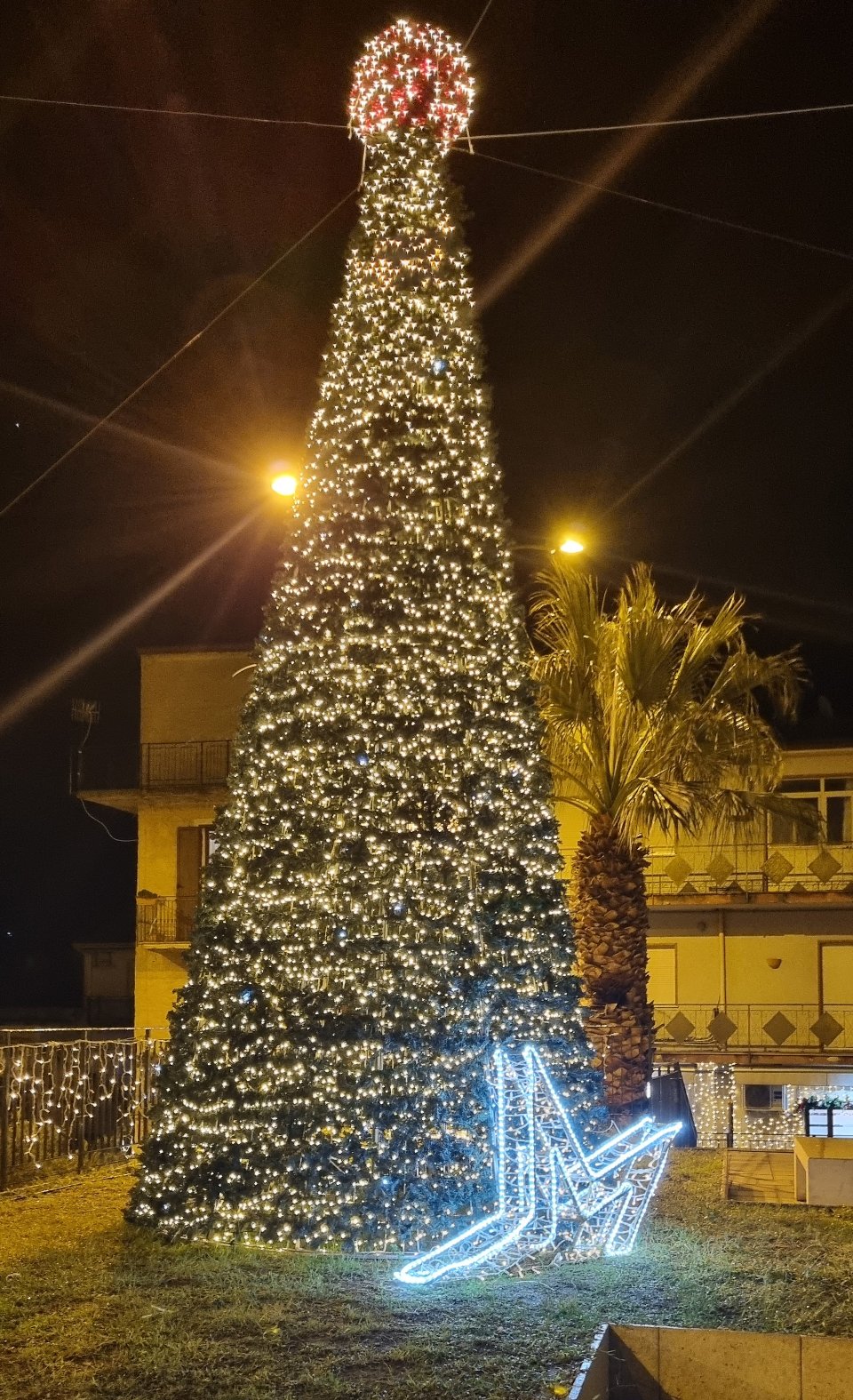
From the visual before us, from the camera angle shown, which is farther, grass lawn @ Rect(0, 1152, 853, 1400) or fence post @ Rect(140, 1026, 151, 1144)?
fence post @ Rect(140, 1026, 151, 1144)

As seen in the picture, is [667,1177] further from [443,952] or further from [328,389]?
[328,389]

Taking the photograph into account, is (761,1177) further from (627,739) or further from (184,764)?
(184,764)

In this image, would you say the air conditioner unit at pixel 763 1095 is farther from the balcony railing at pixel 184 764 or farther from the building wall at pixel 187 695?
the building wall at pixel 187 695

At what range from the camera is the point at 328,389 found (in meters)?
11.2

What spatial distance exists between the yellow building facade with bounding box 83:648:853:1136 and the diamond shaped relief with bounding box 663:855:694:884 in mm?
→ 24

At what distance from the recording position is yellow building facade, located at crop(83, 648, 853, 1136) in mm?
27047

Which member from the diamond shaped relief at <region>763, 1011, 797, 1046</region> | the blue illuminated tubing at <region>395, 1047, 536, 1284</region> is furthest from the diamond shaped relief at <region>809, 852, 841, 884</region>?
the blue illuminated tubing at <region>395, 1047, 536, 1284</region>

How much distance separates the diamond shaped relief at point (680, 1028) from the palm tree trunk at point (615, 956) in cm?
1057

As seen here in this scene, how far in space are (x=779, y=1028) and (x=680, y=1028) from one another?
1818 millimetres

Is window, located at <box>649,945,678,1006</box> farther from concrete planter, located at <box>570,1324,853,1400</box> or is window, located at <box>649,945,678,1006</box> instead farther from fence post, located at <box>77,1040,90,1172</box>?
concrete planter, located at <box>570,1324,853,1400</box>

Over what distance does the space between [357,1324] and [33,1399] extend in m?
1.85

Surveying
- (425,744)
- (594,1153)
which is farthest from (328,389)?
(594,1153)

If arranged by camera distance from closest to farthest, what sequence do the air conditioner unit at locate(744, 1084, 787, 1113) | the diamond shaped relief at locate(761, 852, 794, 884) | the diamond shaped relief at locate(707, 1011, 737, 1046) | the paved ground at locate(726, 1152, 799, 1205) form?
1. the paved ground at locate(726, 1152, 799, 1205)
2. the air conditioner unit at locate(744, 1084, 787, 1113)
3. the diamond shaped relief at locate(707, 1011, 737, 1046)
4. the diamond shaped relief at locate(761, 852, 794, 884)

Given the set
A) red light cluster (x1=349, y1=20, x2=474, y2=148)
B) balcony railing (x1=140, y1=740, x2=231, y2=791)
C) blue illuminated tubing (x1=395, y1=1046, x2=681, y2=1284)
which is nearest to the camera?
blue illuminated tubing (x1=395, y1=1046, x2=681, y2=1284)
